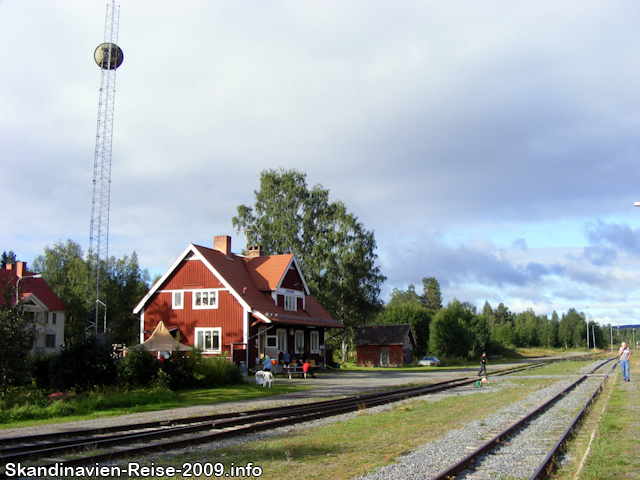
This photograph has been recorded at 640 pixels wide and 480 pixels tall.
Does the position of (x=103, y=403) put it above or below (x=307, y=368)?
below

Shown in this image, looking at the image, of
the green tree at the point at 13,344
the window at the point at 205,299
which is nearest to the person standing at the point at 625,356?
the window at the point at 205,299

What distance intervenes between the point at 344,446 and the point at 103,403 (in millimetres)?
10256

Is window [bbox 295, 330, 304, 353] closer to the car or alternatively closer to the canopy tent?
the canopy tent

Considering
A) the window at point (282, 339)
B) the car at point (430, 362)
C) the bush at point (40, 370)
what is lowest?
the car at point (430, 362)

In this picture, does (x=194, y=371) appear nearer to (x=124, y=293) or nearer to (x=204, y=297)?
(x=204, y=297)

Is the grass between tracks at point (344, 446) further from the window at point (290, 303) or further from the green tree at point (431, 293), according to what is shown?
the green tree at point (431, 293)

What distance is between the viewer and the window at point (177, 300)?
36.7 meters

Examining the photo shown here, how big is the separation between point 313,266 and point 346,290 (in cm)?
375

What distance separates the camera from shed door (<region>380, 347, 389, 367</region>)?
56.2m

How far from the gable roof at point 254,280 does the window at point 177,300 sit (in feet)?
4.16

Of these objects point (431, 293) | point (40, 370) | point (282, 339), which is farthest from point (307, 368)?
point (431, 293)

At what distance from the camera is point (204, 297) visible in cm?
3588

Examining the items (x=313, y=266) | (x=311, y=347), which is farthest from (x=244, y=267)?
(x=313, y=266)

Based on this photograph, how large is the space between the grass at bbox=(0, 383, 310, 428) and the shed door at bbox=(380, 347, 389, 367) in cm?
3414
